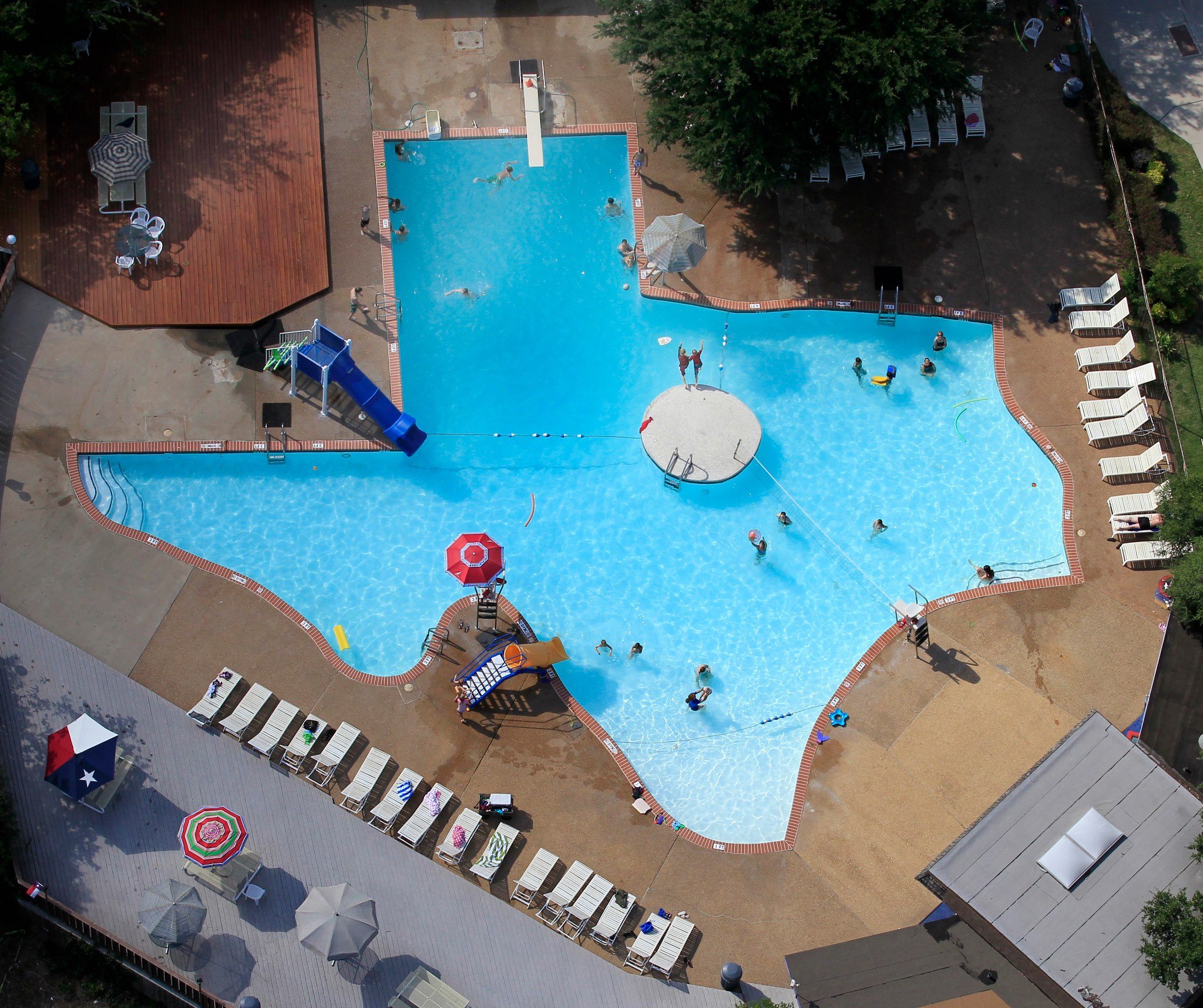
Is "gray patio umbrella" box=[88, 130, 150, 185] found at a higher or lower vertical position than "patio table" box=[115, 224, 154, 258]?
higher

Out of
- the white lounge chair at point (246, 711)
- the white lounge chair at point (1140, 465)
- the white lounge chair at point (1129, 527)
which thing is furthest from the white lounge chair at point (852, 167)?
the white lounge chair at point (246, 711)

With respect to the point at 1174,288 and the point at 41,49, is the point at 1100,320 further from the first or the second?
the point at 41,49

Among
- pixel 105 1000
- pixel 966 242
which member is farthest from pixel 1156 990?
pixel 105 1000

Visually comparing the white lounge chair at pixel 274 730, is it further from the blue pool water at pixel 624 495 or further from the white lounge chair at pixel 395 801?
the white lounge chair at pixel 395 801

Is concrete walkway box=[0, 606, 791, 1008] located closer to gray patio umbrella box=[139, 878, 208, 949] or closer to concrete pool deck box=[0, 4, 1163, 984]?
gray patio umbrella box=[139, 878, 208, 949]

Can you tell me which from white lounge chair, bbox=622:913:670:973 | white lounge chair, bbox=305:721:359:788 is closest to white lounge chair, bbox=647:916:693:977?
white lounge chair, bbox=622:913:670:973

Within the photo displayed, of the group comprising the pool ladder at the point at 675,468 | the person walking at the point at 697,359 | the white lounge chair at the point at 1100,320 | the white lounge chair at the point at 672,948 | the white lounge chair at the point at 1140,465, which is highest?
the white lounge chair at the point at 1100,320
